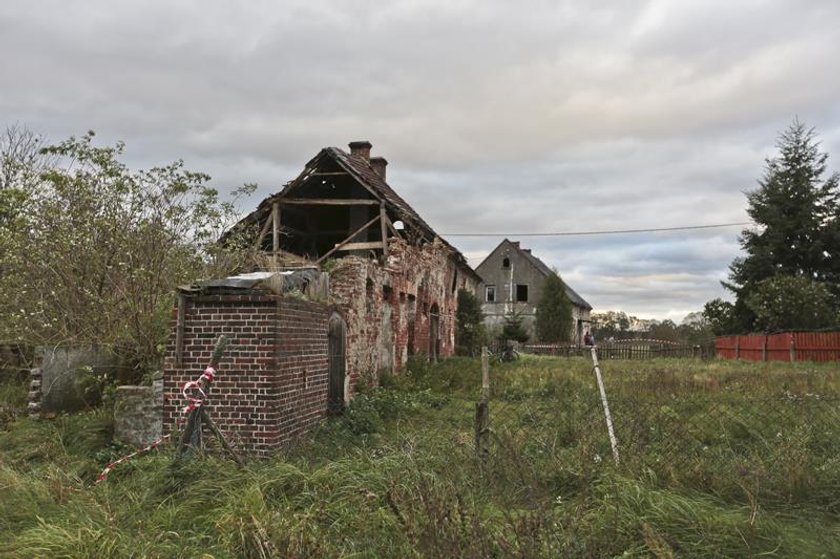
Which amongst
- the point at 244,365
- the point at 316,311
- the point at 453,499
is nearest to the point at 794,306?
the point at 316,311

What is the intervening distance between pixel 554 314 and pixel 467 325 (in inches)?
786

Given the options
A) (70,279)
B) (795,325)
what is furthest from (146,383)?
(795,325)

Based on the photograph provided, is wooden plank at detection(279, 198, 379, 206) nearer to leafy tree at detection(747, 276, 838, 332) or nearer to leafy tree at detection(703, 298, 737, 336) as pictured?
leafy tree at detection(747, 276, 838, 332)

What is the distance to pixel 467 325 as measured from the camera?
27.1 metres

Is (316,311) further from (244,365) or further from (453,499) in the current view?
(453,499)

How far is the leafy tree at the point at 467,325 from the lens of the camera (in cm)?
2664

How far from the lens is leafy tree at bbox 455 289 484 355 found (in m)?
26.6

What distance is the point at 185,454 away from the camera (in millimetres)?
5449

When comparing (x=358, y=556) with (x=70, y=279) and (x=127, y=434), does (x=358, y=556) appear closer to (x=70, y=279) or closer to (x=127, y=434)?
(x=127, y=434)

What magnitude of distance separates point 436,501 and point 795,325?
29418mm

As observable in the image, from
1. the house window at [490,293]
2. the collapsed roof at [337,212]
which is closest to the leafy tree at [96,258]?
the collapsed roof at [337,212]

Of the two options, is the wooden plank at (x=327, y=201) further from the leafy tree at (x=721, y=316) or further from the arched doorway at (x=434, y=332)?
the leafy tree at (x=721, y=316)

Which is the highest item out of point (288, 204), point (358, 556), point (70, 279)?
point (288, 204)

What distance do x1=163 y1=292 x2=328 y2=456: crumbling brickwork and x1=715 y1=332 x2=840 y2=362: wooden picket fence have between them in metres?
23.7
